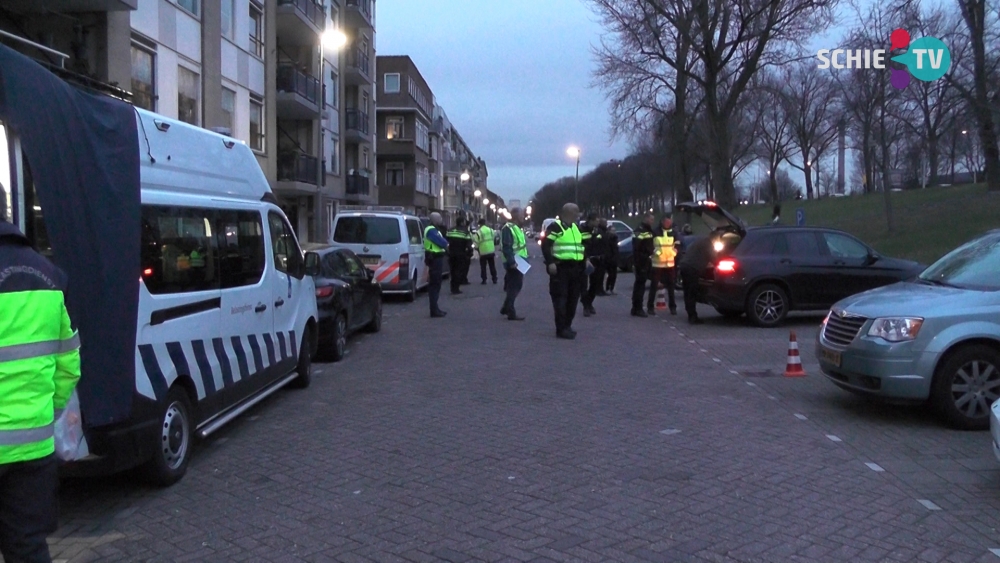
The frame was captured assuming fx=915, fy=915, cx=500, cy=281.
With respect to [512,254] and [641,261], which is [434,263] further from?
[641,261]

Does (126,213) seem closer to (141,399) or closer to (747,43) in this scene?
(141,399)

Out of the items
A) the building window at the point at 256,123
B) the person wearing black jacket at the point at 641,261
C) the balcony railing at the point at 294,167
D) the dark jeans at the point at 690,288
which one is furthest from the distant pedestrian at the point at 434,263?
the balcony railing at the point at 294,167

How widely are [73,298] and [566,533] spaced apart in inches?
120

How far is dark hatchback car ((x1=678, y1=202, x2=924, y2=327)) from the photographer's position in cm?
1453

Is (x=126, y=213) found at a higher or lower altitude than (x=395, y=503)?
higher

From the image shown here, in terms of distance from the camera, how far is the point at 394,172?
2482 inches

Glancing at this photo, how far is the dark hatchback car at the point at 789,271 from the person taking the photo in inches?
572

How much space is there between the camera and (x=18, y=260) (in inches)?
137

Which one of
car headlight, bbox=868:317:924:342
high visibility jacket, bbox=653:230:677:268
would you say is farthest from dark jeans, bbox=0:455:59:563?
high visibility jacket, bbox=653:230:677:268

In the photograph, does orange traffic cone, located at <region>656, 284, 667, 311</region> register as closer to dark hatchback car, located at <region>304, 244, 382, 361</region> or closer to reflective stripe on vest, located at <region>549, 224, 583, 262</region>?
reflective stripe on vest, located at <region>549, 224, 583, 262</region>

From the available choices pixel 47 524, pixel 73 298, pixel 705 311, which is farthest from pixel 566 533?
pixel 705 311

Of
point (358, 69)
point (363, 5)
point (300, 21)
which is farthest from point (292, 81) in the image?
point (363, 5)

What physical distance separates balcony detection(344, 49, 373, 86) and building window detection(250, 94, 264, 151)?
46.3 feet

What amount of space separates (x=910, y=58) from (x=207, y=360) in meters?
21.8
